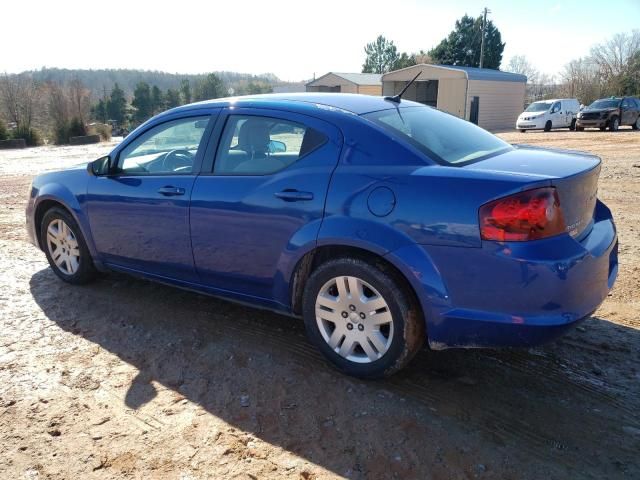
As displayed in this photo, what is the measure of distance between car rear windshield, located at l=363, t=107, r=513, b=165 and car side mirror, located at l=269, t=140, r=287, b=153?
0.59 metres

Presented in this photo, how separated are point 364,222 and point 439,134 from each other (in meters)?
0.89

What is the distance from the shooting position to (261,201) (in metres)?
3.27

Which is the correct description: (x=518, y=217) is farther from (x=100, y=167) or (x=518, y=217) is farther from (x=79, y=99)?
(x=79, y=99)

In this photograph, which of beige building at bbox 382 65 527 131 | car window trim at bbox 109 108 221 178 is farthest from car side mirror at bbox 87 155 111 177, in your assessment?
beige building at bbox 382 65 527 131

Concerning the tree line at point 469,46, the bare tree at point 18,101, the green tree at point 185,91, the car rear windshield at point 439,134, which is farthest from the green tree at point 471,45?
the car rear windshield at point 439,134

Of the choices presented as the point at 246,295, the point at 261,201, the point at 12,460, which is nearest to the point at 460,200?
the point at 261,201

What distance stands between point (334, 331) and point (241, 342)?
2.75ft

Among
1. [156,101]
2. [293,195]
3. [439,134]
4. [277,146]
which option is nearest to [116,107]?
[156,101]

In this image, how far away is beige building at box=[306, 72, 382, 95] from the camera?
35844 millimetres

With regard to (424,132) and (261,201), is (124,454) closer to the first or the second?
(261,201)

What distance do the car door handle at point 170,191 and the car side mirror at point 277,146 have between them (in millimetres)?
741

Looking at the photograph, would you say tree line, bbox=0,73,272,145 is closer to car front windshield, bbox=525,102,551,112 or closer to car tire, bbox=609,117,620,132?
car front windshield, bbox=525,102,551,112

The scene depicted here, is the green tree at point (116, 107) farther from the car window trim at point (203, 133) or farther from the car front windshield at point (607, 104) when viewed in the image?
the car window trim at point (203, 133)

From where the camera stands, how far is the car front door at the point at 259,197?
3125mm
